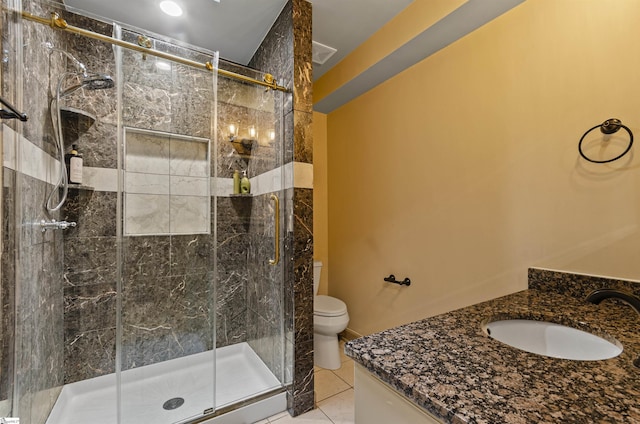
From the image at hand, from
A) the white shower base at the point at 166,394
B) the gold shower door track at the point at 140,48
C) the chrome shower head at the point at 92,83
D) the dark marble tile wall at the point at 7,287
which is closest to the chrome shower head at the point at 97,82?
the chrome shower head at the point at 92,83

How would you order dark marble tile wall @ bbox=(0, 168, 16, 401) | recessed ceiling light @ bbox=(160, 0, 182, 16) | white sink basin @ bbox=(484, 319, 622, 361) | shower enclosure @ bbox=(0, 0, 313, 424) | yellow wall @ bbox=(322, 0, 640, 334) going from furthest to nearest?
recessed ceiling light @ bbox=(160, 0, 182, 16), shower enclosure @ bbox=(0, 0, 313, 424), yellow wall @ bbox=(322, 0, 640, 334), dark marble tile wall @ bbox=(0, 168, 16, 401), white sink basin @ bbox=(484, 319, 622, 361)

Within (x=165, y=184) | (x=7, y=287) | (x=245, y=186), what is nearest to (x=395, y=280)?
(x=245, y=186)

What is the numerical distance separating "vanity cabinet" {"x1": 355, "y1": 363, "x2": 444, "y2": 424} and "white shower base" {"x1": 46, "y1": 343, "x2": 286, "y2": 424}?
1.23 m

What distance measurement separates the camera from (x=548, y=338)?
97 centimetres

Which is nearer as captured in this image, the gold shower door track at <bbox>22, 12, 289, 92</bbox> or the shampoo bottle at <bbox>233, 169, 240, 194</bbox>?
the gold shower door track at <bbox>22, 12, 289, 92</bbox>

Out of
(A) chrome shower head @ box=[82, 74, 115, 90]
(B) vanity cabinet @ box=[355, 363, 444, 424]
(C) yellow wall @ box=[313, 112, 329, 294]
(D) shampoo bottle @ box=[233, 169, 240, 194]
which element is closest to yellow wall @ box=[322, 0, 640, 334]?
(C) yellow wall @ box=[313, 112, 329, 294]

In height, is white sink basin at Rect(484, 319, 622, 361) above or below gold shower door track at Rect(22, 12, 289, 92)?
below

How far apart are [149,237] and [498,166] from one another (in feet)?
7.69

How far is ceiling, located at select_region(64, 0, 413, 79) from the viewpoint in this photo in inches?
68.5

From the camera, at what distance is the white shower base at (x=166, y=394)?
1.51 metres

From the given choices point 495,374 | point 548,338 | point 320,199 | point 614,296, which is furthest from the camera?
point 320,199

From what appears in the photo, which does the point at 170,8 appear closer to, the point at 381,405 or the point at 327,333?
the point at 381,405

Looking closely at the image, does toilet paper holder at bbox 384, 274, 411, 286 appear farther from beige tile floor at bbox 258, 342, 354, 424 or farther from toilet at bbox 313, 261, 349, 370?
beige tile floor at bbox 258, 342, 354, 424

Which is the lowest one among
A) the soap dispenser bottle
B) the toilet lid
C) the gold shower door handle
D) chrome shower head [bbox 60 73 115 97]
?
the toilet lid
